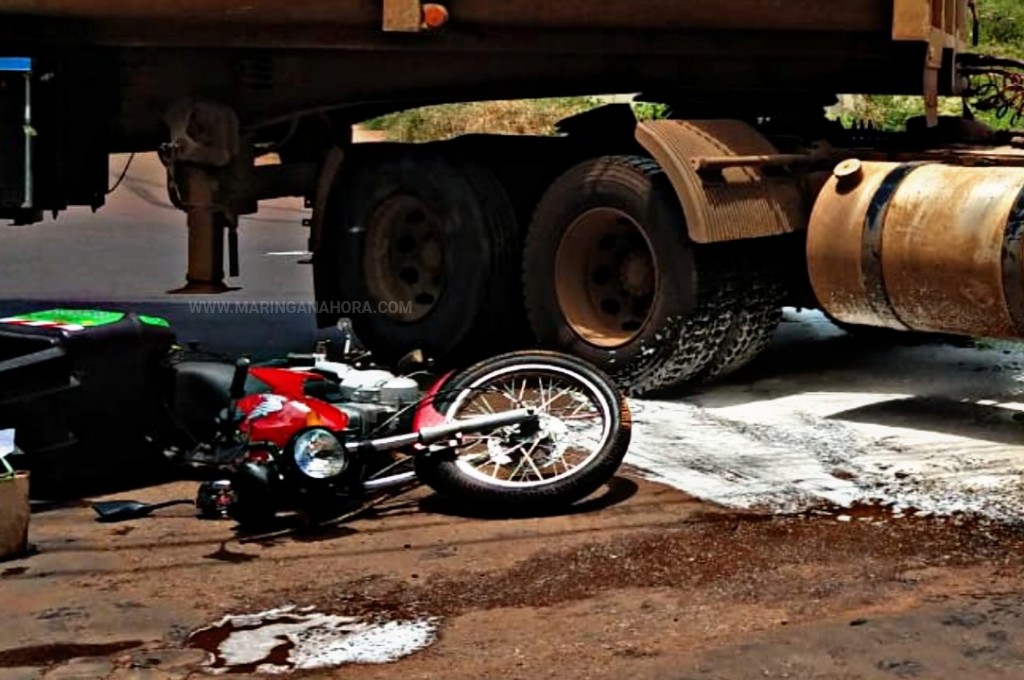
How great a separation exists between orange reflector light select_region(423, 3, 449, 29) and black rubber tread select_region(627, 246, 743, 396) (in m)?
1.58

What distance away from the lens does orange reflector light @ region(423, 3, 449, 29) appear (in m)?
8.23

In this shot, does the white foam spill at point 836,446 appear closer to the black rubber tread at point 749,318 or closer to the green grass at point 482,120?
the black rubber tread at point 749,318

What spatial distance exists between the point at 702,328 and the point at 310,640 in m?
3.72

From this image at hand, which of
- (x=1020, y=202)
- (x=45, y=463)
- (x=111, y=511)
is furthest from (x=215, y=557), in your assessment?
(x=1020, y=202)

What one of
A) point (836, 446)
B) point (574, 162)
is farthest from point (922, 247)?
point (574, 162)

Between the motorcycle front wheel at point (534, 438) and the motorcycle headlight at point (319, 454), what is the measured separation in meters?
0.34

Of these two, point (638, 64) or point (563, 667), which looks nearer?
point (563, 667)

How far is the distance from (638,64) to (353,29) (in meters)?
1.41

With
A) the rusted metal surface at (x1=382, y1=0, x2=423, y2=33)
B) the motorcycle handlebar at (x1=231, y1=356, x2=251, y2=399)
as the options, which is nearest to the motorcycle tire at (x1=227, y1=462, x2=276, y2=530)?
the motorcycle handlebar at (x1=231, y1=356, x2=251, y2=399)

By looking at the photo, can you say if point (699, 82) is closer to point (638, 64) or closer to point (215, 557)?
point (638, 64)

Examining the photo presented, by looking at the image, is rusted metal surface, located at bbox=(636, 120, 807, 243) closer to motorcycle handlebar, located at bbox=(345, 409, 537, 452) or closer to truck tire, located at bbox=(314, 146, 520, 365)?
truck tire, located at bbox=(314, 146, 520, 365)

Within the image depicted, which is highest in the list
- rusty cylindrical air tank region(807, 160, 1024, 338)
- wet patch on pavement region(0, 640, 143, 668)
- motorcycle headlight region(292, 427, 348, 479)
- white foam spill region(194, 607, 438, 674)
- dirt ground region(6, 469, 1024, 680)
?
rusty cylindrical air tank region(807, 160, 1024, 338)

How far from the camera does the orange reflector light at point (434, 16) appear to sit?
823 centimetres

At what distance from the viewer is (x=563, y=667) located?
457cm
